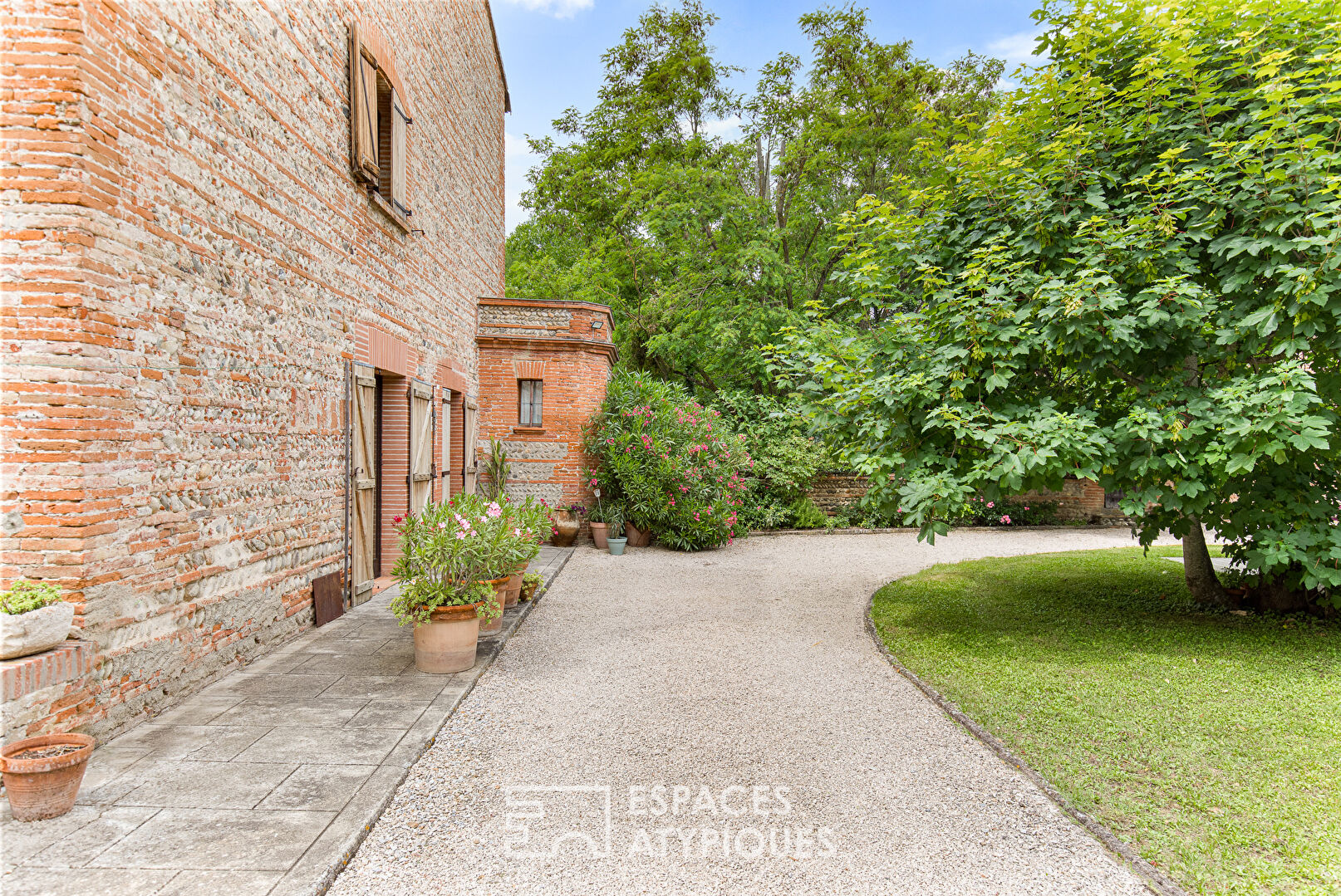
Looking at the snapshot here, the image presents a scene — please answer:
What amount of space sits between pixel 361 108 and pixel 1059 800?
7.62 metres

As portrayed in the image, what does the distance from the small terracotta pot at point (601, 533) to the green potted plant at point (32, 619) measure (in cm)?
810

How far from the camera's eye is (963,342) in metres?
5.55

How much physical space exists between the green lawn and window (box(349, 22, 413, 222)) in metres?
6.71

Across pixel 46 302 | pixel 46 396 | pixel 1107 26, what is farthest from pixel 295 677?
pixel 1107 26

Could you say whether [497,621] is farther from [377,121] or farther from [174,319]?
[377,121]

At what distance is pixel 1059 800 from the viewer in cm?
306

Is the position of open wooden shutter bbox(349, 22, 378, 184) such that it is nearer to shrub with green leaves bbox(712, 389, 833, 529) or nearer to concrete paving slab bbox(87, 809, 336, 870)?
concrete paving slab bbox(87, 809, 336, 870)

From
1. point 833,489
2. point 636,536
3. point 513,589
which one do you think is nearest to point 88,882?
point 513,589

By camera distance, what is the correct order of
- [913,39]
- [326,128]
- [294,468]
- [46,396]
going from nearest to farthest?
[46,396] → [294,468] → [326,128] → [913,39]

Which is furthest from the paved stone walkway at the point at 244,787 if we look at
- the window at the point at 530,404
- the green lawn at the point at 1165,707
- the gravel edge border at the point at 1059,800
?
the window at the point at 530,404

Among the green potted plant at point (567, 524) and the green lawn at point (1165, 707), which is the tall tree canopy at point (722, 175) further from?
the green lawn at point (1165, 707)

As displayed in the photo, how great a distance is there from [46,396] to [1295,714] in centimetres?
720

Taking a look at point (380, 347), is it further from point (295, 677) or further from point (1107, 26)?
point (1107, 26)

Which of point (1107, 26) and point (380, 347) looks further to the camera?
point (380, 347)
